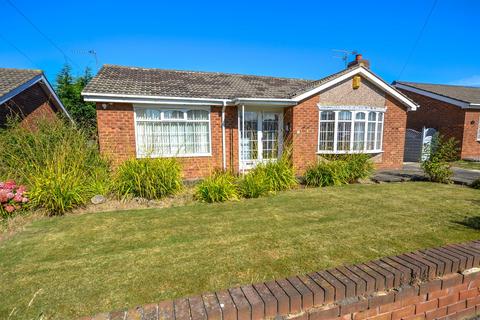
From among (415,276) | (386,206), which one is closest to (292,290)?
(415,276)

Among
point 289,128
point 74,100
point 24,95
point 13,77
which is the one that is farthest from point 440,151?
point 74,100

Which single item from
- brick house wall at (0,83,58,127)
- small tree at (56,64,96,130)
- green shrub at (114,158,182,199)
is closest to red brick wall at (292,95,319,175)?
green shrub at (114,158,182,199)

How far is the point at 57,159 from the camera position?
5762 mm

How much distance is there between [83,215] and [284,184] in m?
4.91

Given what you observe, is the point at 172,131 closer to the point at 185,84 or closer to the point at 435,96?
the point at 185,84

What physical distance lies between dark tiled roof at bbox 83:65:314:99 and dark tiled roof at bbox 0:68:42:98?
119 inches

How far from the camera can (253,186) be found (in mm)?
6328

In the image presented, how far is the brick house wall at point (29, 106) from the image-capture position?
9.48 meters

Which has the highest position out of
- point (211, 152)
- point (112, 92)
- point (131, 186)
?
point (112, 92)

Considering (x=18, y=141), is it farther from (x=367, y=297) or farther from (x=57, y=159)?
(x=367, y=297)

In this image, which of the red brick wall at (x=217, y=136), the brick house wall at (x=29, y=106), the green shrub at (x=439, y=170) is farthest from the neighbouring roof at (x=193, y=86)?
the green shrub at (x=439, y=170)

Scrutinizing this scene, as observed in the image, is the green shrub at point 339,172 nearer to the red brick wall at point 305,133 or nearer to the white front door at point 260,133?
the red brick wall at point 305,133

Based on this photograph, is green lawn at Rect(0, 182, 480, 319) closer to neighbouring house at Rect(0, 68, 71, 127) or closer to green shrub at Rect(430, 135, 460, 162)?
green shrub at Rect(430, 135, 460, 162)

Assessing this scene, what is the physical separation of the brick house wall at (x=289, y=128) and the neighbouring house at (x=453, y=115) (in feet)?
→ 22.7
